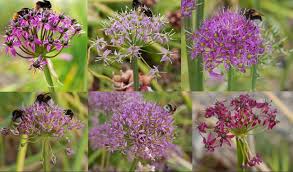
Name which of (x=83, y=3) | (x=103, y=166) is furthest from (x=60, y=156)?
(x=83, y=3)

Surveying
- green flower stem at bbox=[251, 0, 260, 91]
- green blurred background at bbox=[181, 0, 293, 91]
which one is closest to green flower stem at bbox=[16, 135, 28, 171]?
green blurred background at bbox=[181, 0, 293, 91]

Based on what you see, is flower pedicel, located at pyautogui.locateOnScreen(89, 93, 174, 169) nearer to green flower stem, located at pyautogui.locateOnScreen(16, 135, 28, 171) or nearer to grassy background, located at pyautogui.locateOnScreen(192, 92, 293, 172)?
grassy background, located at pyautogui.locateOnScreen(192, 92, 293, 172)

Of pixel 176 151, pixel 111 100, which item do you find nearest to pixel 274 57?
pixel 176 151

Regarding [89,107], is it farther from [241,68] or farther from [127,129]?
[241,68]

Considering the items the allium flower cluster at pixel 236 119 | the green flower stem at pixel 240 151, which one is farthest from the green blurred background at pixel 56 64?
the green flower stem at pixel 240 151

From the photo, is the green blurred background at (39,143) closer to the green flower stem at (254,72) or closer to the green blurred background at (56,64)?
the green blurred background at (56,64)

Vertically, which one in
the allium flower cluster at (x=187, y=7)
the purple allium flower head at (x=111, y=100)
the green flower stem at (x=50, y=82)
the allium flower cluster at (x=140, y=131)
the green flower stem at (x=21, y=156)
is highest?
the allium flower cluster at (x=187, y=7)
